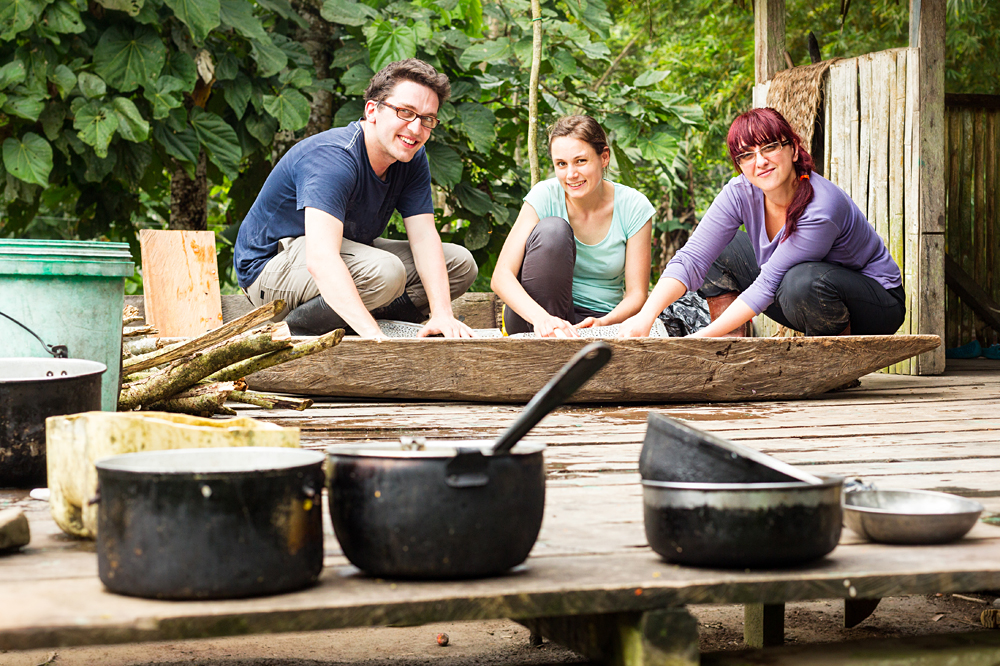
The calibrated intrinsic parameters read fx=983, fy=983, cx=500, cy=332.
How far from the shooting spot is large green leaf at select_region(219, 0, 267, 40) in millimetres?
4621

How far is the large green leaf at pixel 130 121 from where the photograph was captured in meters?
4.39

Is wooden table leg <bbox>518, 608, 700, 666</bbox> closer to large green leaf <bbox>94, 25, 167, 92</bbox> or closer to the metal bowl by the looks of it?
the metal bowl

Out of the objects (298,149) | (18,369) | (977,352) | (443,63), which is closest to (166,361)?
(18,369)

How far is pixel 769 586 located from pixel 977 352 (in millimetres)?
4903

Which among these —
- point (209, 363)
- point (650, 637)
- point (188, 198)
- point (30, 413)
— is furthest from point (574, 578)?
point (188, 198)

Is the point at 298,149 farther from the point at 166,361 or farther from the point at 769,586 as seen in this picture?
the point at 769,586

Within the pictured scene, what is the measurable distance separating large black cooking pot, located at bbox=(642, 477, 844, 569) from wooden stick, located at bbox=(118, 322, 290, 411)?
4.71 feet

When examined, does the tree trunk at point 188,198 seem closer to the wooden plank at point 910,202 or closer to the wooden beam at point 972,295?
the wooden plank at point 910,202

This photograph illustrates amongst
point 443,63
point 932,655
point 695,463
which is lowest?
point 932,655

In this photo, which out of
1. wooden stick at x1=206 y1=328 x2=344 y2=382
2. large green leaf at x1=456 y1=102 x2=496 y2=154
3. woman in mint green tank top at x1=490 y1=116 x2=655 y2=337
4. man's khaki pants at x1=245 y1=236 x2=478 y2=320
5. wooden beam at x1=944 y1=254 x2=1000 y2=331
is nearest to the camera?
wooden stick at x1=206 y1=328 x2=344 y2=382

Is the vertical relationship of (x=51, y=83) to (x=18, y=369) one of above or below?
above

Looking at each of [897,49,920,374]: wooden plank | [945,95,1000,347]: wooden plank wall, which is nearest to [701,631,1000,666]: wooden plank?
[897,49,920,374]: wooden plank

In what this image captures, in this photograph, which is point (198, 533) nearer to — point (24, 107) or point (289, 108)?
point (24, 107)

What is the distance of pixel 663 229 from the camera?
30.2 ft
